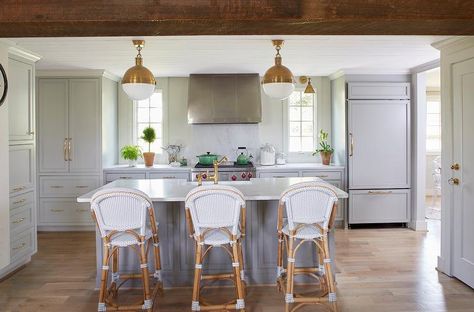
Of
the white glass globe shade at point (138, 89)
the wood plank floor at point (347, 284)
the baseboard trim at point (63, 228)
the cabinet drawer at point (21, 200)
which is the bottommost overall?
the wood plank floor at point (347, 284)

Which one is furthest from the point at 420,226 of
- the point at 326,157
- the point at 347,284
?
the point at 347,284

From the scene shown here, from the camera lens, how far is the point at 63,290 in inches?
130

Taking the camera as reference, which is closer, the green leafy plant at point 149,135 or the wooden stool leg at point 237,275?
the wooden stool leg at point 237,275

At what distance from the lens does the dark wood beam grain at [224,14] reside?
1616mm

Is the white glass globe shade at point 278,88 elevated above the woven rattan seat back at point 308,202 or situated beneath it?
elevated above

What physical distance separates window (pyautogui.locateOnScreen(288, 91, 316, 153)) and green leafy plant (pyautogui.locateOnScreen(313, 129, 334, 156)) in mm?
167

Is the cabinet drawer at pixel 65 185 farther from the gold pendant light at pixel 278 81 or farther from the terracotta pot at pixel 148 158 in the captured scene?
the gold pendant light at pixel 278 81

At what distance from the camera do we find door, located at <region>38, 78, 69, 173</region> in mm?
5266

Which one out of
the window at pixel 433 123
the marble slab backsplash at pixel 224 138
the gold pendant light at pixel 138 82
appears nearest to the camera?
the gold pendant light at pixel 138 82

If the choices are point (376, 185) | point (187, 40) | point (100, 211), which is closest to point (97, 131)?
point (187, 40)

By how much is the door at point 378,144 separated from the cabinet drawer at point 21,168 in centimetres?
384

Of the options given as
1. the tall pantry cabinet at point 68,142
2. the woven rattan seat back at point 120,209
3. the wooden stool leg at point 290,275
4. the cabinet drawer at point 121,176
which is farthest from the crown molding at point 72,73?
the wooden stool leg at point 290,275

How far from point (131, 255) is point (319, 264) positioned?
1560mm

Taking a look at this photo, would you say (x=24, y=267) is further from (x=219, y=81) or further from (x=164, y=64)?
(x=219, y=81)
